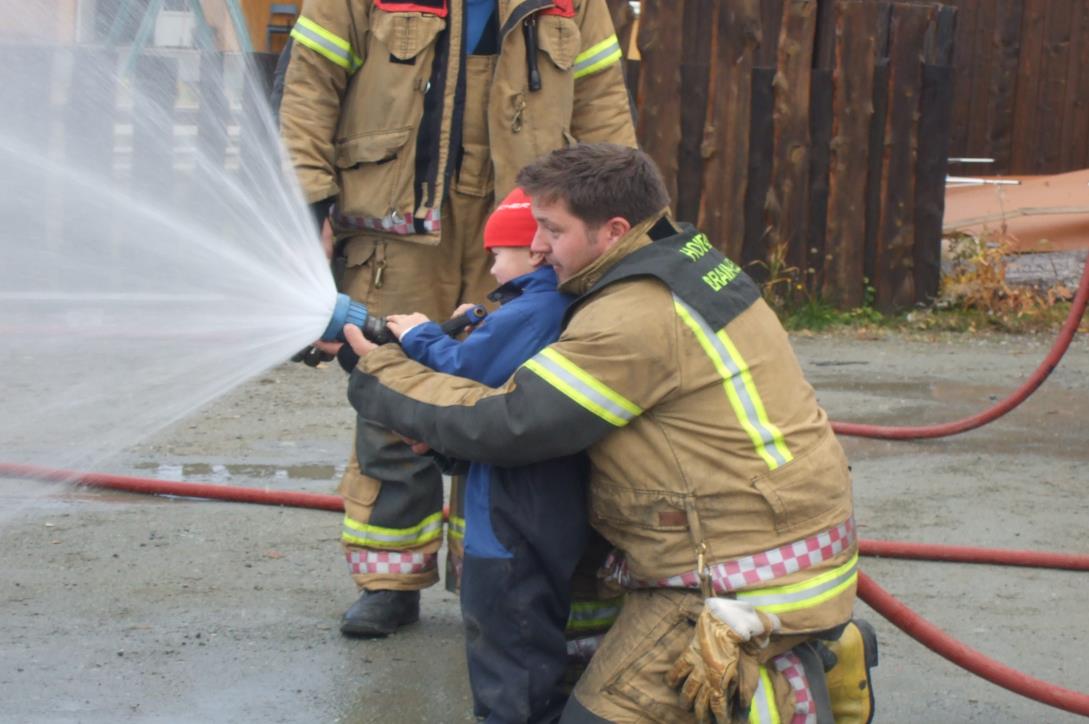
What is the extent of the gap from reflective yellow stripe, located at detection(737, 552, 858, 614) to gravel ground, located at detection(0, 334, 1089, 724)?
2.35 feet

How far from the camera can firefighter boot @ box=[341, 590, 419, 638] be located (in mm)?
4047

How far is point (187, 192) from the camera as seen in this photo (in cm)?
352

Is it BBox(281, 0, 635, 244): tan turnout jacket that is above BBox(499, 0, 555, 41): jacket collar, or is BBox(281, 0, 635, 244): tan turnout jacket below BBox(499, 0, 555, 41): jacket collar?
below

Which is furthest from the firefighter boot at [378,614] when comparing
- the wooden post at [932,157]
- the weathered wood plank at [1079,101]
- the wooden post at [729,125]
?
the weathered wood plank at [1079,101]

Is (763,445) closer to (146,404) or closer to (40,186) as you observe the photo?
(146,404)

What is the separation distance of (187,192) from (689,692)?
1.63 m

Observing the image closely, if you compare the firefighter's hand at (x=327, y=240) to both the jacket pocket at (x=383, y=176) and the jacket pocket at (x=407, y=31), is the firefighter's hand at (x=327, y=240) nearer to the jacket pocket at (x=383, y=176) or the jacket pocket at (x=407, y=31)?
the jacket pocket at (x=383, y=176)

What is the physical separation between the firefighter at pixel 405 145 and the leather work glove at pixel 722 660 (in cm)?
122

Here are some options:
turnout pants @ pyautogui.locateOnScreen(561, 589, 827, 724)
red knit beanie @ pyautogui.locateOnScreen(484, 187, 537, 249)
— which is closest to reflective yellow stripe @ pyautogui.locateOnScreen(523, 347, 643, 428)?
turnout pants @ pyautogui.locateOnScreen(561, 589, 827, 724)

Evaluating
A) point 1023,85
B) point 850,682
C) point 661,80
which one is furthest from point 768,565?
point 1023,85

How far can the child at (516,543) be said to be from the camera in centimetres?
322

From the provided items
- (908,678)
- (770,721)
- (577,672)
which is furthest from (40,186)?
(908,678)

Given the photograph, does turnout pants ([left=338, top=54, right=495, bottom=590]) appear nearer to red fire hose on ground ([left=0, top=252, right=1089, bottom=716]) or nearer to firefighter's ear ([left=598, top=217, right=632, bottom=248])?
red fire hose on ground ([left=0, top=252, right=1089, bottom=716])

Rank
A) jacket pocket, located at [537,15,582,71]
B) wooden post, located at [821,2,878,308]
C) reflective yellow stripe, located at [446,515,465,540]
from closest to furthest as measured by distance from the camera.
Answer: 1. reflective yellow stripe, located at [446,515,465,540]
2. jacket pocket, located at [537,15,582,71]
3. wooden post, located at [821,2,878,308]
